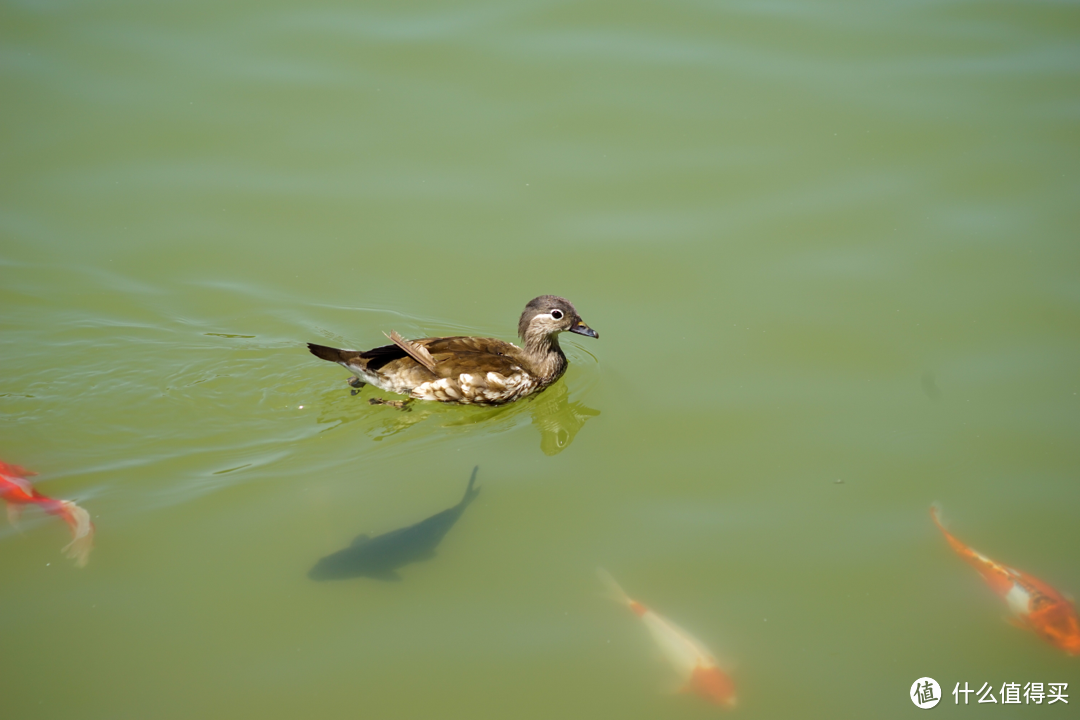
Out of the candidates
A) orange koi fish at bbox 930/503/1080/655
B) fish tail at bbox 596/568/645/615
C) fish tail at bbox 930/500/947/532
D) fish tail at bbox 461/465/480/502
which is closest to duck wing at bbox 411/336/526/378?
fish tail at bbox 461/465/480/502

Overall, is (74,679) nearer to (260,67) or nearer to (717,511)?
(717,511)

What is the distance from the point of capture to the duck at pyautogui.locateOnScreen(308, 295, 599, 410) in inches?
299

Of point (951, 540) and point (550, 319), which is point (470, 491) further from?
point (951, 540)

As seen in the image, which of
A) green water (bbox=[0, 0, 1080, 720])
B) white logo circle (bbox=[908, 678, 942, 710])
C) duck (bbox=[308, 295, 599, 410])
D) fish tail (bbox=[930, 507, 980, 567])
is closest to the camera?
white logo circle (bbox=[908, 678, 942, 710])

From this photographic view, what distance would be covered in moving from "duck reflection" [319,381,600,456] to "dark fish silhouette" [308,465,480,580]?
1.30 m

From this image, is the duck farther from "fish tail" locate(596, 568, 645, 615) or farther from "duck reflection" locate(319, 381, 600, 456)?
"fish tail" locate(596, 568, 645, 615)

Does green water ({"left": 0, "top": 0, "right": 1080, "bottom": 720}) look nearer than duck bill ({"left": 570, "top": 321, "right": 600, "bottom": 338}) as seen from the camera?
Yes

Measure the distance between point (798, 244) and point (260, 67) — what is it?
6.53 meters

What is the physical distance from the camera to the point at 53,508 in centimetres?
617

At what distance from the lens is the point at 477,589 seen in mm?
5773

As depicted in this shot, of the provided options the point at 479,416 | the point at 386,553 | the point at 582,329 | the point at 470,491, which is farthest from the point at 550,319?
the point at 386,553

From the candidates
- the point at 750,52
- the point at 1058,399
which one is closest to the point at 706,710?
the point at 1058,399

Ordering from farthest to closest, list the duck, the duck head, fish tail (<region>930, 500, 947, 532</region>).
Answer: the duck head → the duck → fish tail (<region>930, 500, 947, 532</region>)

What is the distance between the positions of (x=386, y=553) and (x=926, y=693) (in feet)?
10.8
